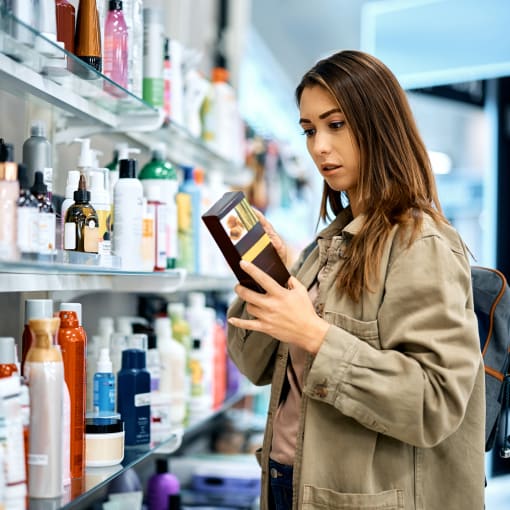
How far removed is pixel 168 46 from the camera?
99.7 inches

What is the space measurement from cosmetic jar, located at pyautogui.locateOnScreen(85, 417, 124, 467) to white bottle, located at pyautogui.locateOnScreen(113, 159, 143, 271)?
15.7 inches

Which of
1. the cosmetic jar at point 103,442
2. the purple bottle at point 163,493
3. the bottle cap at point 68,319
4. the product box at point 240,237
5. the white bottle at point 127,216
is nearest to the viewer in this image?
the product box at point 240,237

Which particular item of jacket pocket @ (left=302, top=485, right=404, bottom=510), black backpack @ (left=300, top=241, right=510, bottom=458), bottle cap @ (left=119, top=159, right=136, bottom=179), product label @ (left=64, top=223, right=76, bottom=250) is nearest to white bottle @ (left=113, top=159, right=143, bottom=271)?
bottle cap @ (left=119, top=159, right=136, bottom=179)

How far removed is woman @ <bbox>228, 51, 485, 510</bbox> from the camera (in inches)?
60.8

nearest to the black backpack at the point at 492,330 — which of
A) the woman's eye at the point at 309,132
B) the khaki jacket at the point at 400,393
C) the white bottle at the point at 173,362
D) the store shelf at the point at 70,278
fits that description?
the khaki jacket at the point at 400,393

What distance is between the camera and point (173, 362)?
2566 millimetres

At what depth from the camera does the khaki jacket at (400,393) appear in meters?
1.54

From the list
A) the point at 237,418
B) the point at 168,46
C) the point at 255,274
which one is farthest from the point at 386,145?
the point at 237,418

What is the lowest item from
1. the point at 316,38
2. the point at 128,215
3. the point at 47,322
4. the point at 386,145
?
the point at 47,322

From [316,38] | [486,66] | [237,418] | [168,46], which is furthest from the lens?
[316,38]

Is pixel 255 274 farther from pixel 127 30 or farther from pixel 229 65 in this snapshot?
pixel 229 65

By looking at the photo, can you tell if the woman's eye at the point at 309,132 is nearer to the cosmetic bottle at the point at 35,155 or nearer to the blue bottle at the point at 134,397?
the cosmetic bottle at the point at 35,155

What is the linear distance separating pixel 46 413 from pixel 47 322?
0.57 ft

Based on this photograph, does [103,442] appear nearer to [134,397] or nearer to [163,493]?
[134,397]
